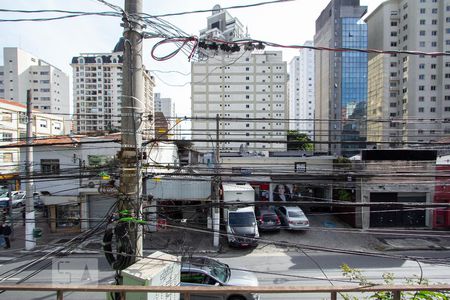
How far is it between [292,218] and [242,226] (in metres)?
3.14

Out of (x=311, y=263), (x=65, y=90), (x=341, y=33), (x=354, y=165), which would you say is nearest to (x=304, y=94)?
(x=341, y=33)

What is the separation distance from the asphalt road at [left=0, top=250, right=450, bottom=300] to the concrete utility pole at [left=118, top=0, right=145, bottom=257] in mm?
5551

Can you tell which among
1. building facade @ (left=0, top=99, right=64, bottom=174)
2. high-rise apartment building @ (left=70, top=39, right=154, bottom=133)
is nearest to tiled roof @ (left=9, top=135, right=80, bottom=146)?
building facade @ (left=0, top=99, right=64, bottom=174)

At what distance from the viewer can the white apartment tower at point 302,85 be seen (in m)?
87.7

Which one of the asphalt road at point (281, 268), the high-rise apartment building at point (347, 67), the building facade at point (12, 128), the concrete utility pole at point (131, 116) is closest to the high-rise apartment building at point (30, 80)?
the building facade at point (12, 128)

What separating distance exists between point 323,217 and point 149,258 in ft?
50.0

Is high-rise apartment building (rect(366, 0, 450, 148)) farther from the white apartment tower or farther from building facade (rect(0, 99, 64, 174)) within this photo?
building facade (rect(0, 99, 64, 174))

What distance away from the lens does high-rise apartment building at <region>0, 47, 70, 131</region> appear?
5891 centimetres

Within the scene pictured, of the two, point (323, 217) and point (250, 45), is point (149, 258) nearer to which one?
point (250, 45)

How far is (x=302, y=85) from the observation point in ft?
298

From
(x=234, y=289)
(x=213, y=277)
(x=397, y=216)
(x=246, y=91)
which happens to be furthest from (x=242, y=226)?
(x=246, y=91)

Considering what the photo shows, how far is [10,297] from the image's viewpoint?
7676mm

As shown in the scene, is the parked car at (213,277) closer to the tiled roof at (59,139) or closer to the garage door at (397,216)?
the tiled roof at (59,139)

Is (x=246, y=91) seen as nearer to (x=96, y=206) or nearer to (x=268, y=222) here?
(x=268, y=222)
